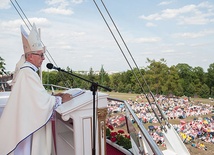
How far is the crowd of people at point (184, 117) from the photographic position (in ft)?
68.7

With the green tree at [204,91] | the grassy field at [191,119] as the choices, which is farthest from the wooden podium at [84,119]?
the green tree at [204,91]

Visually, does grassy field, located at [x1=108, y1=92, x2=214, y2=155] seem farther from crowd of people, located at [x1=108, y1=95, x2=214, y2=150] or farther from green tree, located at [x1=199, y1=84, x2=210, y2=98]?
green tree, located at [x1=199, y1=84, x2=210, y2=98]

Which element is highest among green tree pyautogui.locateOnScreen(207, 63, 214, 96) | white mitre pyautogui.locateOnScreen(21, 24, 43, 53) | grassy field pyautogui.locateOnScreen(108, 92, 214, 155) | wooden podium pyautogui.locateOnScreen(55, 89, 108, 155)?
Result: green tree pyautogui.locateOnScreen(207, 63, 214, 96)

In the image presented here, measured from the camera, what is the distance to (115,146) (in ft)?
8.22

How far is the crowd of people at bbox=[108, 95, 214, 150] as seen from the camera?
20953 mm

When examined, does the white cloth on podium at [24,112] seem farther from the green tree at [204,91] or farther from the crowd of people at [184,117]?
the green tree at [204,91]

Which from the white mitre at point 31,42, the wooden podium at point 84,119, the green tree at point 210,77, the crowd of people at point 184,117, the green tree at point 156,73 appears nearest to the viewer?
the wooden podium at point 84,119

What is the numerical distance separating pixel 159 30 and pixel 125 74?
1149 inches

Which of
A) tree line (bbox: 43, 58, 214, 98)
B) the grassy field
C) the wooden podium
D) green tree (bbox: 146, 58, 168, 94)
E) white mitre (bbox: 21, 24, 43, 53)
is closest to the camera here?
the wooden podium

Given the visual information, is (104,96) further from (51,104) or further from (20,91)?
(20,91)

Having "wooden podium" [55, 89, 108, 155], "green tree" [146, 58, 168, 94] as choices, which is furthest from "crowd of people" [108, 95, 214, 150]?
"wooden podium" [55, 89, 108, 155]

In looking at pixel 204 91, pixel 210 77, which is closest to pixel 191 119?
pixel 204 91

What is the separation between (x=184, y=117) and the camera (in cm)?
2991

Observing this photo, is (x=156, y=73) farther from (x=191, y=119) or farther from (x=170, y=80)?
(x=191, y=119)
